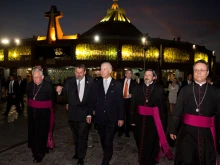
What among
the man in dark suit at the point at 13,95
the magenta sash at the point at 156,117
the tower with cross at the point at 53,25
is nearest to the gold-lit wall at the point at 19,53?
the tower with cross at the point at 53,25

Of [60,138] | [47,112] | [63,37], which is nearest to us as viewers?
[47,112]

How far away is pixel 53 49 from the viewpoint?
35188mm

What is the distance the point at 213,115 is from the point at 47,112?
373 centimetres

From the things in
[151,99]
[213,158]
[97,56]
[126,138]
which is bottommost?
[126,138]

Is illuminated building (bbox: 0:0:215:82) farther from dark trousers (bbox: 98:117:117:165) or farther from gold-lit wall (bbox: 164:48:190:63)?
dark trousers (bbox: 98:117:117:165)

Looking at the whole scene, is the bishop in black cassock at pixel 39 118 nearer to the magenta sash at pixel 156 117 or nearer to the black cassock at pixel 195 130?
the magenta sash at pixel 156 117

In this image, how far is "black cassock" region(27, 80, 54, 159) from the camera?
5.53 meters

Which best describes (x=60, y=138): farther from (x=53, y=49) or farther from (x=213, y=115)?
(x=53, y=49)

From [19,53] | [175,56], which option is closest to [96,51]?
[19,53]

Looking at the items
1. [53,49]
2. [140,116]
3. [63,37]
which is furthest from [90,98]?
[63,37]

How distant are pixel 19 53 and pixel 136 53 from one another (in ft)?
66.5

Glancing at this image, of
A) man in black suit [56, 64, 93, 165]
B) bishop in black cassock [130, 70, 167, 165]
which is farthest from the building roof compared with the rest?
bishop in black cassock [130, 70, 167, 165]

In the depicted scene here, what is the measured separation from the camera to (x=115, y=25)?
6550 centimetres

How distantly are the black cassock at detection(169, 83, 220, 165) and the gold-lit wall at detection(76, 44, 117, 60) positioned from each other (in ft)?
107
